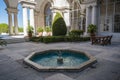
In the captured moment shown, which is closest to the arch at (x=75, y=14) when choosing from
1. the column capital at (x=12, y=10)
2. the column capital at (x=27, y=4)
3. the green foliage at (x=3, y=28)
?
the column capital at (x=27, y=4)

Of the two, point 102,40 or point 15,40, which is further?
point 15,40

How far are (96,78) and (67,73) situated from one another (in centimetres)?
97

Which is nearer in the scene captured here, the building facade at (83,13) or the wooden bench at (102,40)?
the wooden bench at (102,40)

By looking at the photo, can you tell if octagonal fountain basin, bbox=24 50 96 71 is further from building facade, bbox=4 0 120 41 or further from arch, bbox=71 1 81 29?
arch, bbox=71 1 81 29

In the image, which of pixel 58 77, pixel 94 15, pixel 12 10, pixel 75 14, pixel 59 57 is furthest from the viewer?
pixel 75 14

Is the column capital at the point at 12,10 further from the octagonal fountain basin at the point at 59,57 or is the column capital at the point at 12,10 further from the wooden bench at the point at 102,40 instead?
the wooden bench at the point at 102,40

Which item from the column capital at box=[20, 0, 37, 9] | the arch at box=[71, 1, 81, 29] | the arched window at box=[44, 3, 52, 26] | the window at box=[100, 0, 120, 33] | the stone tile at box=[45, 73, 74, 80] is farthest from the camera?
the arched window at box=[44, 3, 52, 26]

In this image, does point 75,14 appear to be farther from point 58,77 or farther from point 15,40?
point 58,77

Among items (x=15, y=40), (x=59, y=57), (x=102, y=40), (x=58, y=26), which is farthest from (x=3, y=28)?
(x=59, y=57)

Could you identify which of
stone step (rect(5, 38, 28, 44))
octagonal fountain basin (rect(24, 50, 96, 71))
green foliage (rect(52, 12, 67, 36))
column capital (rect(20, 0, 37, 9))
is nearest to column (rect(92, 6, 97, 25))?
green foliage (rect(52, 12, 67, 36))

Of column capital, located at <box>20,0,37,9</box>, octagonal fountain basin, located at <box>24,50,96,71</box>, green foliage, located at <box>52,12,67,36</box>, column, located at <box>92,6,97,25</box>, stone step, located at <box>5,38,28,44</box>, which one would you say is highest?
column capital, located at <box>20,0,37,9</box>

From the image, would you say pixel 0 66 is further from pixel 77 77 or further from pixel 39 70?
pixel 77 77

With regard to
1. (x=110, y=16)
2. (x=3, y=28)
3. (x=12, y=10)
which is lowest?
(x=3, y=28)

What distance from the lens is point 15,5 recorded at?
60.4ft
